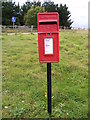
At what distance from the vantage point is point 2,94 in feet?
10.5

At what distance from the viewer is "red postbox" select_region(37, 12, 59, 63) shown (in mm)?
2377

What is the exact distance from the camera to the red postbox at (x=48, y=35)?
238cm

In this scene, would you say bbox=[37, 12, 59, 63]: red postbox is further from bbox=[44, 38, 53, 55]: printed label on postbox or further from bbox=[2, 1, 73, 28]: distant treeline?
bbox=[2, 1, 73, 28]: distant treeline

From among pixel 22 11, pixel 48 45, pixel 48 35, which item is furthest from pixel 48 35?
pixel 22 11

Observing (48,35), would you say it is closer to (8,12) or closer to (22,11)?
(8,12)

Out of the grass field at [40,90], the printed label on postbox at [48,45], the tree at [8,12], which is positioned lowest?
the grass field at [40,90]

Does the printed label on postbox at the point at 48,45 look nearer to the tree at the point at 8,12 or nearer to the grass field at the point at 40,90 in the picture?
the grass field at the point at 40,90

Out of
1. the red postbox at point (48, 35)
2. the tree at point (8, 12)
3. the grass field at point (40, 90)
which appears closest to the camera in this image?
the red postbox at point (48, 35)

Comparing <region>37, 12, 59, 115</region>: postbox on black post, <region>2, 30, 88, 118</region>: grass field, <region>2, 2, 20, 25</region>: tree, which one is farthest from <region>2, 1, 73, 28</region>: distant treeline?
<region>37, 12, 59, 115</region>: postbox on black post

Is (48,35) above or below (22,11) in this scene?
below

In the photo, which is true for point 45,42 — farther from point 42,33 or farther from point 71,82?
point 71,82

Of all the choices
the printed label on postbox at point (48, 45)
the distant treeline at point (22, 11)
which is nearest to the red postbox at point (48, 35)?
the printed label on postbox at point (48, 45)

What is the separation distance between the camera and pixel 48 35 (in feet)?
7.88

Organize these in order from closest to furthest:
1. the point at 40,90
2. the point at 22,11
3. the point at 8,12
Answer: the point at 40,90 < the point at 8,12 < the point at 22,11
